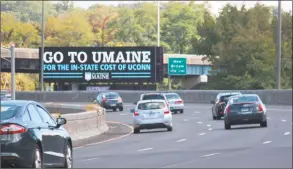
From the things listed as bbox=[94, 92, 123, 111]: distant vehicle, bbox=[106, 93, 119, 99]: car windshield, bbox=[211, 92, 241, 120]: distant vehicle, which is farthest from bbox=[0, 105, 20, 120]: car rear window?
bbox=[106, 93, 119, 99]: car windshield

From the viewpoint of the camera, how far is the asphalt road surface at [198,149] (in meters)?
21.9

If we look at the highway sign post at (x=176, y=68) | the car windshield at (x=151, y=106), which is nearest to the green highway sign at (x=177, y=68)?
the highway sign post at (x=176, y=68)

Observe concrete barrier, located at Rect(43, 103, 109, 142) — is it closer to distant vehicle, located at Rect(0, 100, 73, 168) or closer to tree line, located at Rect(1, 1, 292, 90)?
distant vehicle, located at Rect(0, 100, 73, 168)

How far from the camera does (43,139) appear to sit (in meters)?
11.8

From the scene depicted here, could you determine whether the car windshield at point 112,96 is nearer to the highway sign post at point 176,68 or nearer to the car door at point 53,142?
the car door at point 53,142

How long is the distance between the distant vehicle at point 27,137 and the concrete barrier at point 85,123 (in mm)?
19870

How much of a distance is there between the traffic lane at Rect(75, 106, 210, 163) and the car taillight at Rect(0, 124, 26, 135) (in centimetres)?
1446

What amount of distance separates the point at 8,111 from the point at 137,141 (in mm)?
22627

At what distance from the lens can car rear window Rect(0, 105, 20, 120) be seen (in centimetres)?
1129

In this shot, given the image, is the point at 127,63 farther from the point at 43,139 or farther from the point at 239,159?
the point at 43,139

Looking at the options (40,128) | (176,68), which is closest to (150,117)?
(40,128)

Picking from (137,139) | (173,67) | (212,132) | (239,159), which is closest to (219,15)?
(173,67)

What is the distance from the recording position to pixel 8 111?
449 inches

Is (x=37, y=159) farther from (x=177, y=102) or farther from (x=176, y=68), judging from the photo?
(x=177, y=102)
